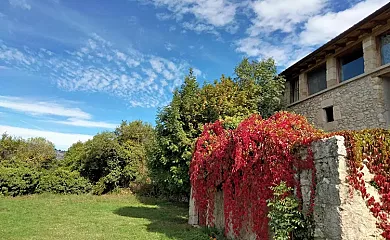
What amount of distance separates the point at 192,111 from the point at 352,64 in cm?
749

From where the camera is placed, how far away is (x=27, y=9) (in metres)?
10.6

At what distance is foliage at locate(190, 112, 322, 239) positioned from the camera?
5.61 meters

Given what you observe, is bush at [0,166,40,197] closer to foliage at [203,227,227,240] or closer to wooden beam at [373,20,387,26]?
foliage at [203,227,227,240]

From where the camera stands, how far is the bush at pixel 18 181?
20688 mm

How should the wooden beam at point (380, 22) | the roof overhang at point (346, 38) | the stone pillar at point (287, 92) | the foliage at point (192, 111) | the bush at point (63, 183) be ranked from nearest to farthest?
the roof overhang at point (346, 38), the wooden beam at point (380, 22), the foliage at point (192, 111), the stone pillar at point (287, 92), the bush at point (63, 183)

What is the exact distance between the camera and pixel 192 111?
14.1m

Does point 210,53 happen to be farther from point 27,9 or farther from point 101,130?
point 101,130

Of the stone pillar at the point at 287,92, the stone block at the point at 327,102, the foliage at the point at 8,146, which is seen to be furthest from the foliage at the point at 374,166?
the foliage at the point at 8,146

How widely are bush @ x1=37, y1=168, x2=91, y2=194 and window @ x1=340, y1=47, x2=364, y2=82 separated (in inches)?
771

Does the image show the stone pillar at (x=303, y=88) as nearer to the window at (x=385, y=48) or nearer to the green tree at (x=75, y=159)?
the window at (x=385, y=48)

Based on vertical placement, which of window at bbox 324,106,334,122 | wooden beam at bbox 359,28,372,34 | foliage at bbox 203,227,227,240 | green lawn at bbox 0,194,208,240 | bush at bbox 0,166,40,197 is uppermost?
wooden beam at bbox 359,28,372,34

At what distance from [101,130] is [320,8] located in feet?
66.6

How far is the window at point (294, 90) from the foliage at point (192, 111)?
123cm

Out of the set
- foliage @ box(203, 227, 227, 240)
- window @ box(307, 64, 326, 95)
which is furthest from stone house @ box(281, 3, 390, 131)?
foliage @ box(203, 227, 227, 240)
